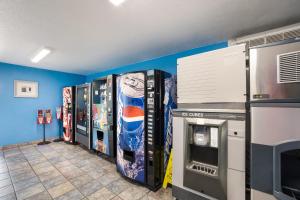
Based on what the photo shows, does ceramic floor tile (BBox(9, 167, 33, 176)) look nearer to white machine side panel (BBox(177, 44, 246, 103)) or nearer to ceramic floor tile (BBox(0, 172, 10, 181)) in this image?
ceramic floor tile (BBox(0, 172, 10, 181))

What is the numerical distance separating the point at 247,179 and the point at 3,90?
5.66 metres

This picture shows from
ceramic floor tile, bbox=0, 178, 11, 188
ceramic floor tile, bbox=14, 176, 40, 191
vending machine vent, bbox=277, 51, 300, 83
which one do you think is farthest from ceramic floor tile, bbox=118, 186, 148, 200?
vending machine vent, bbox=277, 51, 300, 83

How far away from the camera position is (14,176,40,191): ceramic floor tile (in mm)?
2211

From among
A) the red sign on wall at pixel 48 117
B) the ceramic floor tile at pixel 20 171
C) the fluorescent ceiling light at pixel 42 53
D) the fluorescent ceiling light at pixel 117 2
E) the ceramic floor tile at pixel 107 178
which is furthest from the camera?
the red sign on wall at pixel 48 117

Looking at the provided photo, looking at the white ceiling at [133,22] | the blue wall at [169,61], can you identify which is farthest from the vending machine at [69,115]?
the blue wall at [169,61]

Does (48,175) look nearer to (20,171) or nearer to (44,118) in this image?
(20,171)

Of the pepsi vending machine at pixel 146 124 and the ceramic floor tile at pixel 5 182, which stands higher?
the pepsi vending machine at pixel 146 124

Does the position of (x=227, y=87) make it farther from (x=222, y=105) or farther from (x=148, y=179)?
(x=148, y=179)

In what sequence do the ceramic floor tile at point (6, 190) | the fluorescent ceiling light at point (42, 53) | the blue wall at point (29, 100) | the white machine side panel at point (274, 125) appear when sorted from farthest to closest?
the blue wall at point (29, 100) < the fluorescent ceiling light at point (42, 53) < the ceramic floor tile at point (6, 190) < the white machine side panel at point (274, 125)

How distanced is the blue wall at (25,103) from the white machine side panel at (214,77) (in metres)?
4.88

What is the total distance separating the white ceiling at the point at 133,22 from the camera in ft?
5.24

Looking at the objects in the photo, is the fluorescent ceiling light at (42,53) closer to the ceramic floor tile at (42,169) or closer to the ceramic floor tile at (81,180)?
the ceramic floor tile at (42,169)

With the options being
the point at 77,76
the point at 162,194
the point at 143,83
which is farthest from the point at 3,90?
the point at 162,194

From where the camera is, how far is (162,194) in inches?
82.1
